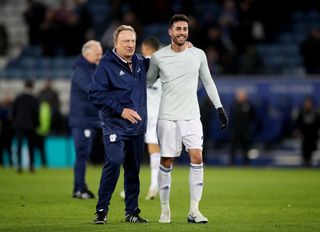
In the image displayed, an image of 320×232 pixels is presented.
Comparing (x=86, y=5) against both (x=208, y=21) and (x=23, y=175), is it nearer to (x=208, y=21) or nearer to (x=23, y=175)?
(x=208, y=21)

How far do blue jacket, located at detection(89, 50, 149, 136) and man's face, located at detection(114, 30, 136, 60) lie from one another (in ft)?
0.34

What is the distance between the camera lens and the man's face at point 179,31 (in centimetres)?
1167

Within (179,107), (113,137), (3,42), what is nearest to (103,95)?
(113,137)

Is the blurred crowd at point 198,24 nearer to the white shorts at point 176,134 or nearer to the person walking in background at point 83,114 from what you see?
the person walking in background at point 83,114

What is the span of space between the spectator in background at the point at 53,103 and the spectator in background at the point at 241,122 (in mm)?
5169

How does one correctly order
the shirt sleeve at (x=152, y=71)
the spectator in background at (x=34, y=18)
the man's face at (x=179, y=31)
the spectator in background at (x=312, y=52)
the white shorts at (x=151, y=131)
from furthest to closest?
the spectator in background at (x=34, y=18) → the spectator in background at (x=312, y=52) → the white shorts at (x=151, y=131) → the shirt sleeve at (x=152, y=71) → the man's face at (x=179, y=31)

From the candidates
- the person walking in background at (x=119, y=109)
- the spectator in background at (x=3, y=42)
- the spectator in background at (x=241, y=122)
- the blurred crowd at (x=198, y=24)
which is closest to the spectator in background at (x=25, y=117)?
the blurred crowd at (x=198, y=24)

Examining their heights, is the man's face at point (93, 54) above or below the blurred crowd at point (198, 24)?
below

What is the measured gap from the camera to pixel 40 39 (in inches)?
1299

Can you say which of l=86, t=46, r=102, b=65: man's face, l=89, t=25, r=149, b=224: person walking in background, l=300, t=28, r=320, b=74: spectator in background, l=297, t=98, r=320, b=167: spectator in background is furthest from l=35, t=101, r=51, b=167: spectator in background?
l=89, t=25, r=149, b=224: person walking in background

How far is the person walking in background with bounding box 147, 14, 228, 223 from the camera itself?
11719mm

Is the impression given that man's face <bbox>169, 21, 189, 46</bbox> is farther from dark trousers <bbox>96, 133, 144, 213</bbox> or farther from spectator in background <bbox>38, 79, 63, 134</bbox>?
spectator in background <bbox>38, 79, 63, 134</bbox>

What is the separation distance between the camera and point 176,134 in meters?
11.9

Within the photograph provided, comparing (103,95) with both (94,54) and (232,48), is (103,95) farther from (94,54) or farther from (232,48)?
(232,48)
